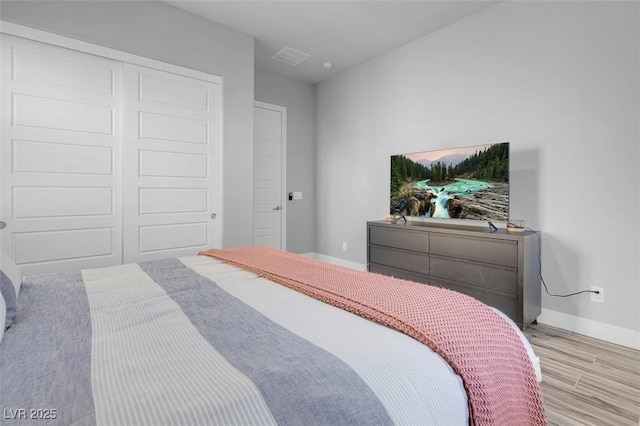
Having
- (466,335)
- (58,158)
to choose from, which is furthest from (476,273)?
(58,158)

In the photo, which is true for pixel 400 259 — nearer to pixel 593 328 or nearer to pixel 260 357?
pixel 593 328

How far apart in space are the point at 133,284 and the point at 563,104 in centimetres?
322

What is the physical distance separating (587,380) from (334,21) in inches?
139

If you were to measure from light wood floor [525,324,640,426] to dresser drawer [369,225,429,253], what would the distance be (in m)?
1.04

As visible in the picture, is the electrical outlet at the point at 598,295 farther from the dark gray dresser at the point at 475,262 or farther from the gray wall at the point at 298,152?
the gray wall at the point at 298,152

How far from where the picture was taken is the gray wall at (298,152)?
4.69m

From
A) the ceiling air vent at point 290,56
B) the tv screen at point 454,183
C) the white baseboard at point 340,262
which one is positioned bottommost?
the white baseboard at point 340,262

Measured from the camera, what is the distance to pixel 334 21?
3256mm

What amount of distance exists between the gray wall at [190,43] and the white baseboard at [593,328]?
290cm

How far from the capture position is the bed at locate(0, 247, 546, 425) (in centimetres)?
62

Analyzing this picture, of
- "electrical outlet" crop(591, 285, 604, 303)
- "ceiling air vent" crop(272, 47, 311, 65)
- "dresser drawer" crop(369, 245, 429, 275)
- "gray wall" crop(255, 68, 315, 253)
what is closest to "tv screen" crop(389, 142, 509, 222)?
"dresser drawer" crop(369, 245, 429, 275)

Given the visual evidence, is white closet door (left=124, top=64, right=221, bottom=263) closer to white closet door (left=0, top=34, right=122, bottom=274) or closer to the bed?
white closet door (left=0, top=34, right=122, bottom=274)

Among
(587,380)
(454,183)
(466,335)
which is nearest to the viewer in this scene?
(466,335)

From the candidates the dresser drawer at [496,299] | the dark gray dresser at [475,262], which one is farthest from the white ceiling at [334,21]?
the dresser drawer at [496,299]
